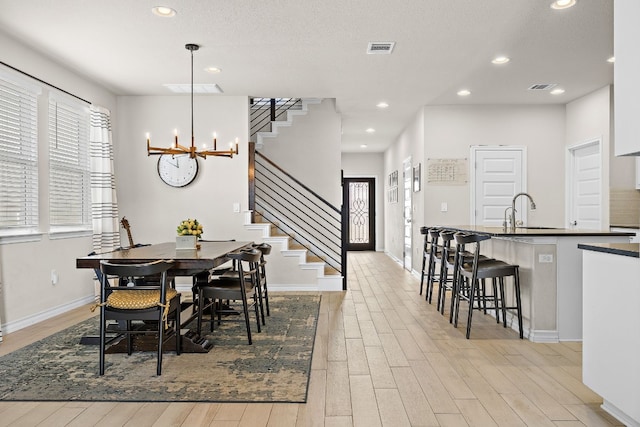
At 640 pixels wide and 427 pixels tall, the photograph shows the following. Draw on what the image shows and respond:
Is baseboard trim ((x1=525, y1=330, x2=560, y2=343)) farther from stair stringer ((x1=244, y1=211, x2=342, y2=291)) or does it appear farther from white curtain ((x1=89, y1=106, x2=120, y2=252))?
white curtain ((x1=89, y1=106, x2=120, y2=252))

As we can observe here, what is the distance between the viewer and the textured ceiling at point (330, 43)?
155 inches

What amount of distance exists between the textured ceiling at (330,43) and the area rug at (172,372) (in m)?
2.81

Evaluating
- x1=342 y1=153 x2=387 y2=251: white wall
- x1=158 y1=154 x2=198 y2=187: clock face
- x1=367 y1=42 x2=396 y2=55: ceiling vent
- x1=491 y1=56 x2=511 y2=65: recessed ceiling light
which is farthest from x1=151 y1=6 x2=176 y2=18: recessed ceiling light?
x1=342 y1=153 x2=387 y2=251: white wall

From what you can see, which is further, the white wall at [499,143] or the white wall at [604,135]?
the white wall at [499,143]

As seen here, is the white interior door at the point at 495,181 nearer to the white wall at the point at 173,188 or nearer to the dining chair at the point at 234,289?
the white wall at the point at 173,188

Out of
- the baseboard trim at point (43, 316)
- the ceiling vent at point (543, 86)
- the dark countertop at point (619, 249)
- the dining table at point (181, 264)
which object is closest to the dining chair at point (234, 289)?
the dining table at point (181, 264)

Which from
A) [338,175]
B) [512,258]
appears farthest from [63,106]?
[512,258]

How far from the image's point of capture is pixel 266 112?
809cm

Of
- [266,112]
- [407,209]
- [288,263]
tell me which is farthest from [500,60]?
[407,209]

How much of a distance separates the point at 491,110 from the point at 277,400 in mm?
6130

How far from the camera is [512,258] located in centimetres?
455

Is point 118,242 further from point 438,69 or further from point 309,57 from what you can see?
point 438,69

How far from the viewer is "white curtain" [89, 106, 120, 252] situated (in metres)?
Answer: 5.96

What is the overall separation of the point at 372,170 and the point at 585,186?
7.05 metres
